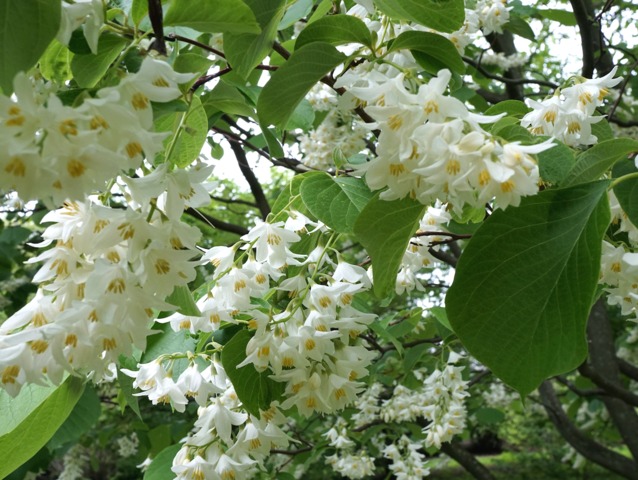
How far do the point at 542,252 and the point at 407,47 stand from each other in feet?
1.54

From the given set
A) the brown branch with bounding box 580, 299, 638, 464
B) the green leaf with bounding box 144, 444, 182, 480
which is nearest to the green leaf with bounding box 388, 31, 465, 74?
the green leaf with bounding box 144, 444, 182, 480

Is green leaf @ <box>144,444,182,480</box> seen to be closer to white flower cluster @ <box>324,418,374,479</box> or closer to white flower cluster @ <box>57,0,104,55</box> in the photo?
white flower cluster @ <box>324,418,374,479</box>

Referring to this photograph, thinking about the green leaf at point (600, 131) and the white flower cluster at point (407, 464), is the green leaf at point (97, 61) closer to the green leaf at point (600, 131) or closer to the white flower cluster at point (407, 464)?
the green leaf at point (600, 131)

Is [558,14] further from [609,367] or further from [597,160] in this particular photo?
[597,160]

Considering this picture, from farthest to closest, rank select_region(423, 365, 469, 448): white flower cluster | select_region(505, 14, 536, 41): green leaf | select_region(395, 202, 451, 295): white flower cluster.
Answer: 1. select_region(505, 14, 536, 41): green leaf
2. select_region(423, 365, 469, 448): white flower cluster
3. select_region(395, 202, 451, 295): white flower cluster

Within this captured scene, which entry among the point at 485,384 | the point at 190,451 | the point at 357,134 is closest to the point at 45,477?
the point at 485,384

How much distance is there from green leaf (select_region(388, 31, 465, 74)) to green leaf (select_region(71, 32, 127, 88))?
1.68 feet

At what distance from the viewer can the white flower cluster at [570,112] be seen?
164 cm

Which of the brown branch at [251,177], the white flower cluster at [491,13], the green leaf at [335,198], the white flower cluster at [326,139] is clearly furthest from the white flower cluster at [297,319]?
the white flower cluster at [326,139]

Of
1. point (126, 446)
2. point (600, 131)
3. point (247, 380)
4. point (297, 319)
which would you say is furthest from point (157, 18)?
point (126, 446)

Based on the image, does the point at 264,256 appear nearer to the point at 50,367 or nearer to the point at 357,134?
the point at 50,367

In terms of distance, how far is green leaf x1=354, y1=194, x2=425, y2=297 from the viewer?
1.25 meters

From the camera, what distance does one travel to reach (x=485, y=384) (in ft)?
23.4

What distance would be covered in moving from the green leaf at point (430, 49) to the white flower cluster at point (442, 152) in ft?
0.57
